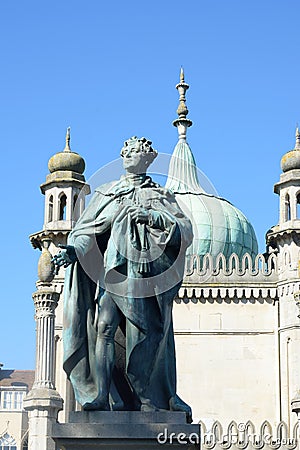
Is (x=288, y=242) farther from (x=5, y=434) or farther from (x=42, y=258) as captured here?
(x=5, y=434)

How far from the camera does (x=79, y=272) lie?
1042 cm

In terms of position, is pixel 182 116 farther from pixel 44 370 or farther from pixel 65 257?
pixel 65 257

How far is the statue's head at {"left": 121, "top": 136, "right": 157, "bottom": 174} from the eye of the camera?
428 inches

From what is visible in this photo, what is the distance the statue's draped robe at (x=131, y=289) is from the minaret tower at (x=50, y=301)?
70.7ft

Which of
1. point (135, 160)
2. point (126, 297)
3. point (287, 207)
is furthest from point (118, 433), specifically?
point (287, 207)

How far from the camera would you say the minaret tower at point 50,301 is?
128 feet

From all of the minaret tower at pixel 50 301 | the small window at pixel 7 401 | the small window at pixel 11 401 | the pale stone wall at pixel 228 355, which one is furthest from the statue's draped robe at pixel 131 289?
the small window at pixel 7 401

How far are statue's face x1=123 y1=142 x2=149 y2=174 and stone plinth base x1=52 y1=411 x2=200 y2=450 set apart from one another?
250 cm

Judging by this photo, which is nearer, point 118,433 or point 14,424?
point 118,433

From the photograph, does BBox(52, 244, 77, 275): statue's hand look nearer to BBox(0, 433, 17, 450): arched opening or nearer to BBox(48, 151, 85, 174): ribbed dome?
BBox(48, 151, 85, 174): ribbed dome

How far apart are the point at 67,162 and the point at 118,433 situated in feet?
122

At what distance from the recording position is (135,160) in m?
10.9

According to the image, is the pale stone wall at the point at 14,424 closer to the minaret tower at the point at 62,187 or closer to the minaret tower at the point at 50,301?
the minaret tower at the point at 50,301
